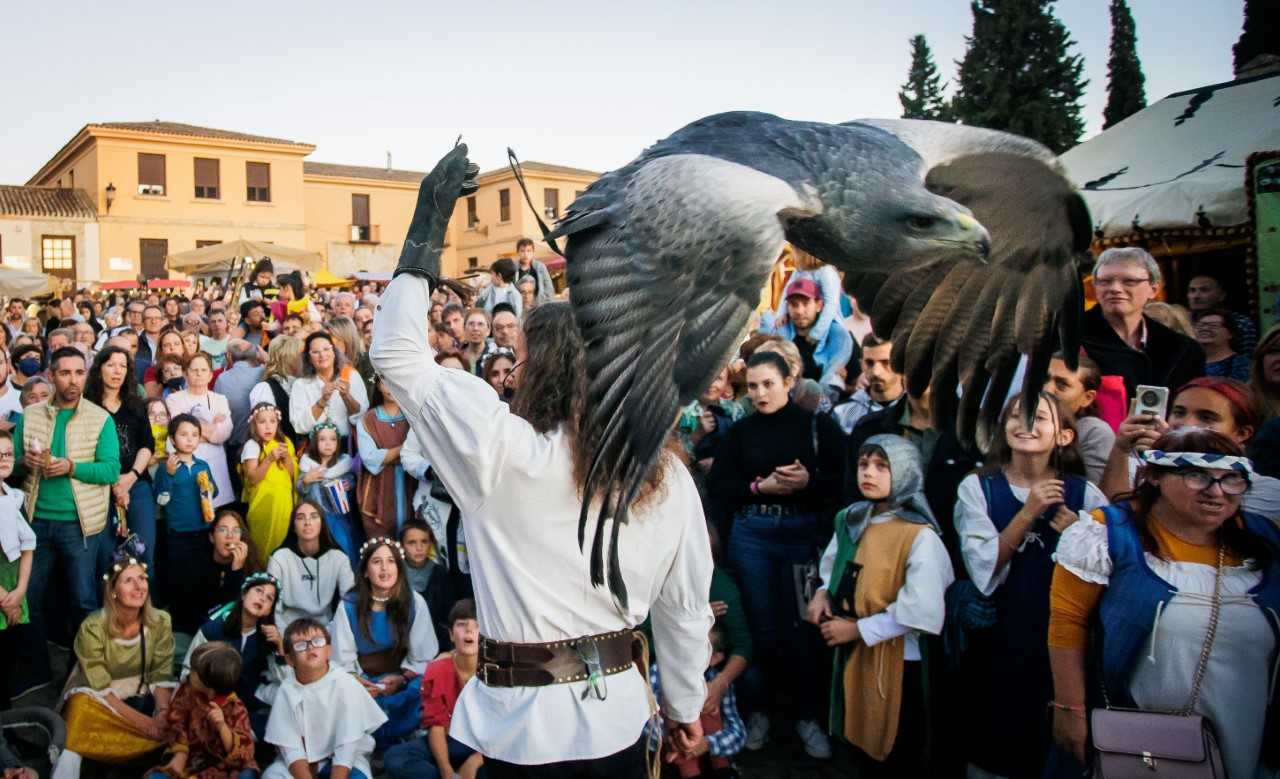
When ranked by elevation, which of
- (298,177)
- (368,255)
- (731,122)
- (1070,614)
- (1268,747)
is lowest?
(1268,747)

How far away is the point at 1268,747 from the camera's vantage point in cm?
246

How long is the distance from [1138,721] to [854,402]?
2.34 meters

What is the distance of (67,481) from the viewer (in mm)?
4852

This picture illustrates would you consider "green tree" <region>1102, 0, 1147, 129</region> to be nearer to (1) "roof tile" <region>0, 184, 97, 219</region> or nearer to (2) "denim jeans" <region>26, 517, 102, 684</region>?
(2) "denim jeans" <region>26, 517, 102, 684</region>

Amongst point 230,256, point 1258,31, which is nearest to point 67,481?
point 1258,31

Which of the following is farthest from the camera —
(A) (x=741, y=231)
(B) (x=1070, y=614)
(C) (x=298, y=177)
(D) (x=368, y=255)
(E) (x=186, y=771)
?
(D) (x=368, y=255)

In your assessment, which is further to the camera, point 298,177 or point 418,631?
point 298,177

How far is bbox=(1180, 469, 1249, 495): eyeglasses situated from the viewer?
2.43m

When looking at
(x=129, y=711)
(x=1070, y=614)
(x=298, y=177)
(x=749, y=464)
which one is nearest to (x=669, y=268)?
(x=1070, y=614)

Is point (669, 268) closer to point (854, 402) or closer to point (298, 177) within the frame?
point (854, 402)

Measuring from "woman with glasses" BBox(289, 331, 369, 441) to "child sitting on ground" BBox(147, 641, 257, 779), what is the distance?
174cm

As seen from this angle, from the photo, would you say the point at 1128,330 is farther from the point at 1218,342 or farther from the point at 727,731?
the point at 727,731

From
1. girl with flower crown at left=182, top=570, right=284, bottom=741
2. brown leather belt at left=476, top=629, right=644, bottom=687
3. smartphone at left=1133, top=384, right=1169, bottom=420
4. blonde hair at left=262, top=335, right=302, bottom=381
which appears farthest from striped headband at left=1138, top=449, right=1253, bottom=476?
blonde hair at left=262, top=335, right=302, bottom=381

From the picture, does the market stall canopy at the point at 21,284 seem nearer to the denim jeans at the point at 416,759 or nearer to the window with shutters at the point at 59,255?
the denim jeans at the point at 416,759
